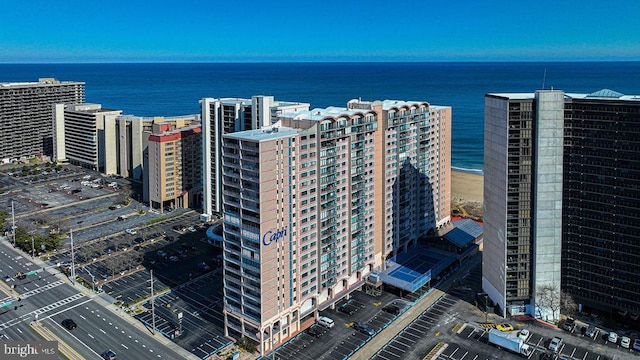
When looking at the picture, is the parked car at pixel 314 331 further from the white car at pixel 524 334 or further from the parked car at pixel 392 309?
the white car at pixel 524 334

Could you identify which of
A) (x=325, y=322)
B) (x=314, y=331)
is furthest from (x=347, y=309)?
(x=314, y=331)

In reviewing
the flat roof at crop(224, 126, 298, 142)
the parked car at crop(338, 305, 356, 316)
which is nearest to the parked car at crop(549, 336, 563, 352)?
the parked car at crop(338, 305, 356, 316)

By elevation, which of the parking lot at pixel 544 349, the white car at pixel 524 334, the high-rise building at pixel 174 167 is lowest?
the parking lot at pixel 544 349

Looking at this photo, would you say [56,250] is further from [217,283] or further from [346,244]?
[346,244]

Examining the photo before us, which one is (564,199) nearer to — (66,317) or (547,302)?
(547,302)

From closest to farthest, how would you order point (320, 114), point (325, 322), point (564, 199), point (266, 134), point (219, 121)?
point (266, 134), point (325, 322), point (564, 199), point (320, 114), point (219, 121)

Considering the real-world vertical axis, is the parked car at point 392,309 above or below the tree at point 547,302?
below

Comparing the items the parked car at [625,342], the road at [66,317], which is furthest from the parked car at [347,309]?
the parked car at [625,342]
